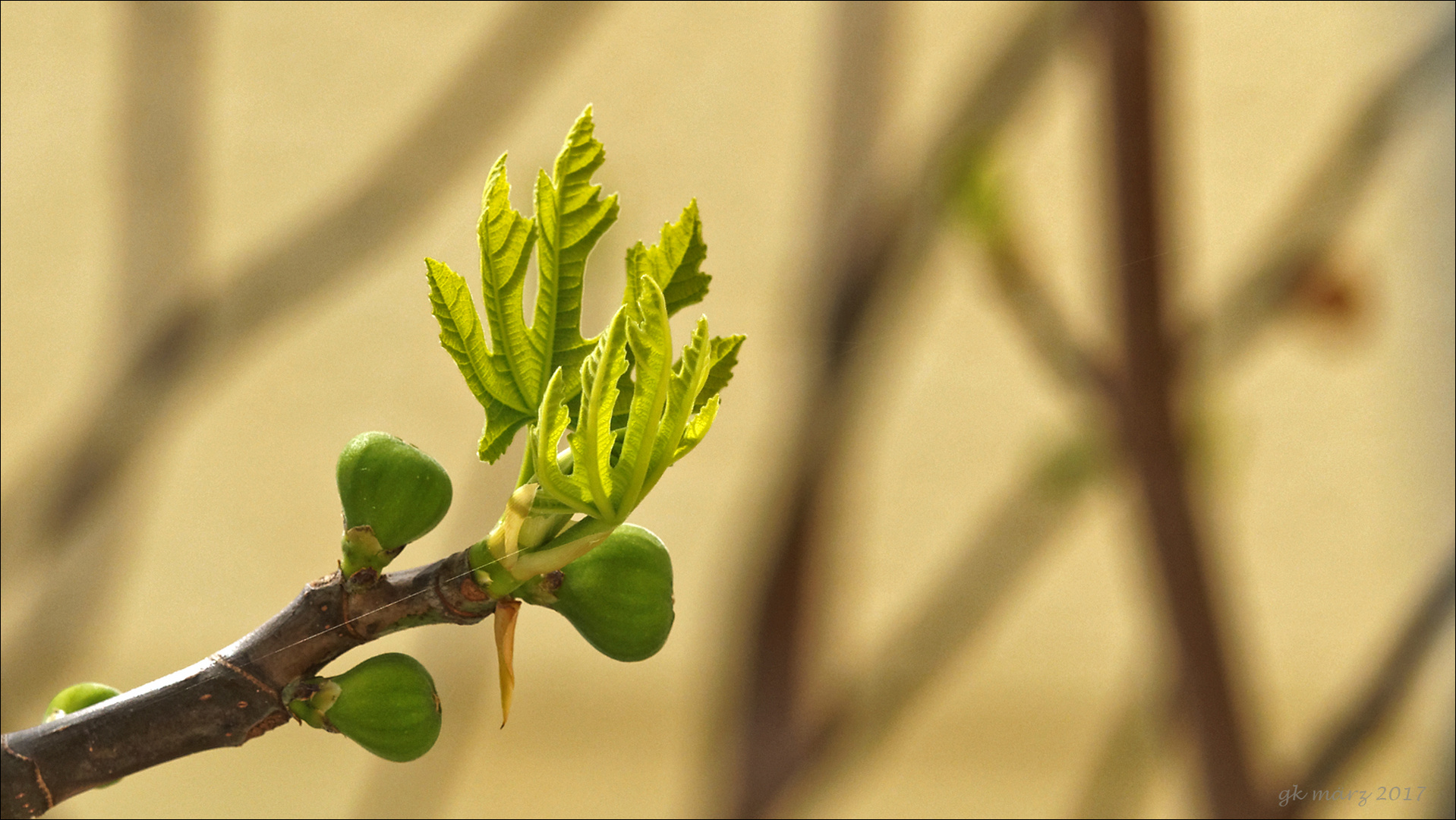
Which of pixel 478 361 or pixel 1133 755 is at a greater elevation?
pixel 478 361

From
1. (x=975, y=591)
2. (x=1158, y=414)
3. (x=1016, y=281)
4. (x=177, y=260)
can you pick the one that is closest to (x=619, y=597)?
(x=1158, y=414)

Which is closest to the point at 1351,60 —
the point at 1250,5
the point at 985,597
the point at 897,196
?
the point at 1250,5

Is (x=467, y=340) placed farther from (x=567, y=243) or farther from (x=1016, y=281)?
(x=1016, y=281)

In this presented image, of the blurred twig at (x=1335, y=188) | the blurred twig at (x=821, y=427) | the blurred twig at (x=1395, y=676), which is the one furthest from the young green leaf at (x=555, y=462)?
the blurred twig at (x=1335, y=188)

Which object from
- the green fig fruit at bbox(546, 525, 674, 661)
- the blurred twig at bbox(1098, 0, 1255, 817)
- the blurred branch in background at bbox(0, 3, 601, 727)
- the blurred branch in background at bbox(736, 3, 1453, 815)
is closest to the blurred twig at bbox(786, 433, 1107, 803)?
the blurred branch in background at bbox(736, 3, 1453, 815)

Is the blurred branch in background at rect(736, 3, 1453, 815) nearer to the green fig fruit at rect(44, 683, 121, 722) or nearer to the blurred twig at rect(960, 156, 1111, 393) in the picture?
the blurred twig at rect(960, 156, 1111, 393)

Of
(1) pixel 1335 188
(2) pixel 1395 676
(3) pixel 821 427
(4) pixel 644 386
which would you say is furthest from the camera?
(3) pixel 821 427
